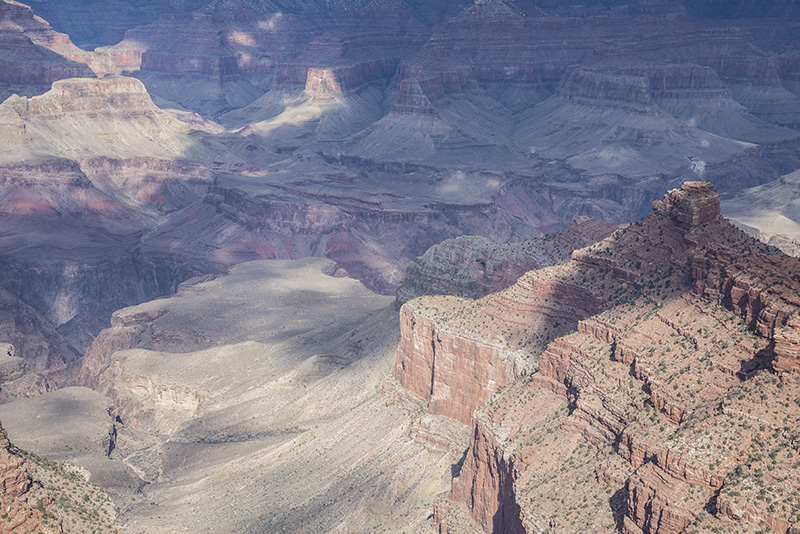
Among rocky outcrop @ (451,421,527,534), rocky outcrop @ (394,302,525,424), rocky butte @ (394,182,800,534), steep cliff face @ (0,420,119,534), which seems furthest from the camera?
rocky outcrop @ (394,302,525,424)

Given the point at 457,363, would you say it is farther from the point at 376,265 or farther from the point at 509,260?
the point at 376,265

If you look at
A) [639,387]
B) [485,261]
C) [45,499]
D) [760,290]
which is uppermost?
[760,290]

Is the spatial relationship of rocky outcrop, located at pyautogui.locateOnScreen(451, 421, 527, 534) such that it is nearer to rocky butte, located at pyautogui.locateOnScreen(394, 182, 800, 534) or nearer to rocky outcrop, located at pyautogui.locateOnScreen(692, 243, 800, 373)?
rocky butte, located at pyautogui.locateOnScreen(394, 182, 800, 534)

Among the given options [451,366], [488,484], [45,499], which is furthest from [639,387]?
[45,499]

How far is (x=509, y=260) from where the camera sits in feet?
286

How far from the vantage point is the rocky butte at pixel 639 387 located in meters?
43.3

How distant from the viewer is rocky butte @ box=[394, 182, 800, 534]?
4328 cm

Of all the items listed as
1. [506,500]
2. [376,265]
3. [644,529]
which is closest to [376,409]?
[506,500]

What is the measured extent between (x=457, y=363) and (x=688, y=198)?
2060cm

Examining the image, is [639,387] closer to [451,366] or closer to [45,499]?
[451,366]

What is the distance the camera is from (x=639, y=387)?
171 feet

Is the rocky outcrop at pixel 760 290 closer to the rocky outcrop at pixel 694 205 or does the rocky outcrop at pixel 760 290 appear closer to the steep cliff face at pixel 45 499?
the rocky outcrop at pixel 694 205

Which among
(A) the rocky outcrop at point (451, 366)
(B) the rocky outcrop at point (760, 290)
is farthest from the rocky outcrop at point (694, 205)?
(A) the rocky outcrop at point (451, 366)

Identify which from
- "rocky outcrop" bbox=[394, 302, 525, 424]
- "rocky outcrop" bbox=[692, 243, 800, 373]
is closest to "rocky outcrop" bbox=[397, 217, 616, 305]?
"rocky outcrop" bbox=[394, 302, 525, 424]
